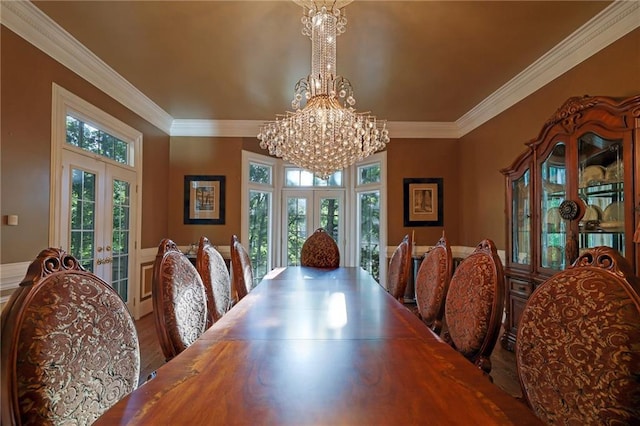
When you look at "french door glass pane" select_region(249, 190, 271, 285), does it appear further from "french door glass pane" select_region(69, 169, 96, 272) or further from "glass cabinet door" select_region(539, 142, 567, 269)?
"glass cabinet door" select_region(539, 142, 567, 269)

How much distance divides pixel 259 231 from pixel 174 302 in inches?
158

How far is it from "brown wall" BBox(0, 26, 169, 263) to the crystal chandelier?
1735 millimetres

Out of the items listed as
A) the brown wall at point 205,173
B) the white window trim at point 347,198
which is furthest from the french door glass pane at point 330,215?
the brown wall at point 205,173

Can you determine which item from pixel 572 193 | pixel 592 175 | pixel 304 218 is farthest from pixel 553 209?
pixel 304 218

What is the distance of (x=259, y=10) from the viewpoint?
2414 mm

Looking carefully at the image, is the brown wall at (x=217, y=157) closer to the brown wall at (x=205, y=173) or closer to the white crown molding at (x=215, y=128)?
the brown wall at (x=205, y=173)

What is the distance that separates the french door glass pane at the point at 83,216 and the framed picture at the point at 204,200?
1579 millimetres

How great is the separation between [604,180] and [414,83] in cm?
198

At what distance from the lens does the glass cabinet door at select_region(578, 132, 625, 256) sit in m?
2.10

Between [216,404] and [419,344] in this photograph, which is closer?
[216,404]

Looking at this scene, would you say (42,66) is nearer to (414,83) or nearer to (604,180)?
(414,83)

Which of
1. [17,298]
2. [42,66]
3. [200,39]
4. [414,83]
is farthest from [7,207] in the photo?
[414,83]

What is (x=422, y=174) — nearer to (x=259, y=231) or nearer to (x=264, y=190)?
(x=264, y=190)

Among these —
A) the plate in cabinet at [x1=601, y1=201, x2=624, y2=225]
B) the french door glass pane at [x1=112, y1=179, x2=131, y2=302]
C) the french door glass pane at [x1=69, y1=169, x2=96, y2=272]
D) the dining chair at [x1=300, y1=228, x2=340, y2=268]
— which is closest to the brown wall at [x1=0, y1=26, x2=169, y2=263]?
the french door glass pane at [x1=69, y1=169, x2=96, y2=272]
